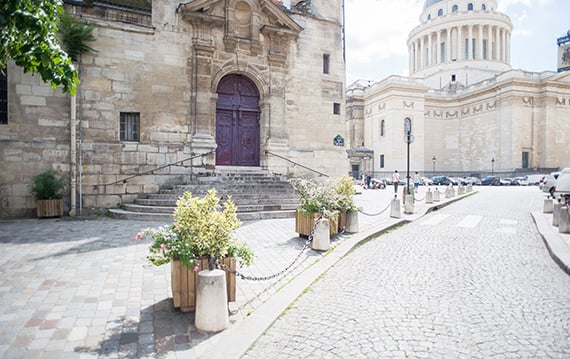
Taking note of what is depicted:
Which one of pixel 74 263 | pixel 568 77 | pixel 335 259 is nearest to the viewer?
pixel 74 263

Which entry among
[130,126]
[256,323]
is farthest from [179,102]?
[256,323]

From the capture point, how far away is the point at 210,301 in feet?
11.8

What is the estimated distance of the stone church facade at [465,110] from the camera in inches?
1820

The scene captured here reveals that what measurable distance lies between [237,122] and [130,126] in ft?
13.2

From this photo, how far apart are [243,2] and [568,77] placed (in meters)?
51.7

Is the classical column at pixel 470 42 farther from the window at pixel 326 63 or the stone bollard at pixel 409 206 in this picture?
the stone bollard at pixel 409 206

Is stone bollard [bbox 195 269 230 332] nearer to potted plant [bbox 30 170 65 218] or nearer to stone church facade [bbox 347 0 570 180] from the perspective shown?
potted plant [bbox 30 170 65 218]

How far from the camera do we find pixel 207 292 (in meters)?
3.58

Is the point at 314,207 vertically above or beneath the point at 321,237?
above

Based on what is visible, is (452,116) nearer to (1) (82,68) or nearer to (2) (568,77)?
(2) (568,77)

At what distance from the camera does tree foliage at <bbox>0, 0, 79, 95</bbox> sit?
3.64 metres

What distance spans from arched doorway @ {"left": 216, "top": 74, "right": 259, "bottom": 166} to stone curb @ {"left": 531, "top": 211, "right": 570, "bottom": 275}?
32.6ft

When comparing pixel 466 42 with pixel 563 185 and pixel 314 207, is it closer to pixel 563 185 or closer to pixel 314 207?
pixel 563 185

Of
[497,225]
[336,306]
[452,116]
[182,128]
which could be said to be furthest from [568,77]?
[336,306]
